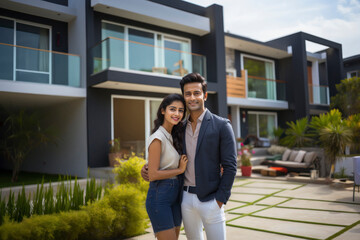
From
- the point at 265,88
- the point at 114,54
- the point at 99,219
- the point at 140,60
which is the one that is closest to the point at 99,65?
the point at 114,54

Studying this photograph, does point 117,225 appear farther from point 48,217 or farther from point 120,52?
point 120,52

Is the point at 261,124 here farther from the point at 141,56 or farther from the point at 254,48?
the point at 141,56

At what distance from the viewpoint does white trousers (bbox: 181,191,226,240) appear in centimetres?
204

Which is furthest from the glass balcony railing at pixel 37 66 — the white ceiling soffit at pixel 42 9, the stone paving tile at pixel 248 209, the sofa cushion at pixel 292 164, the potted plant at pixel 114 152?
the sofa cushion at pixel 292 164

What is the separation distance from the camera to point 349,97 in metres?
14.4

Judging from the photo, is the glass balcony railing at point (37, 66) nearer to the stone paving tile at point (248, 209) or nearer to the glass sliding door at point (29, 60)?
the glass sliding door at point (29, 60)

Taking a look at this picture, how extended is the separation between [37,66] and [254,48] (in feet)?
34.9

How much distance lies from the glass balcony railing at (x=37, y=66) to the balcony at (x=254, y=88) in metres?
7.10

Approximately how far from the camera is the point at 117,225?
376cm

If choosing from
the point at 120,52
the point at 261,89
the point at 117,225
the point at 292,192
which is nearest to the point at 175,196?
the point at 117,225

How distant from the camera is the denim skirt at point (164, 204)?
2080 mm

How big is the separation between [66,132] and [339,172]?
932 cm

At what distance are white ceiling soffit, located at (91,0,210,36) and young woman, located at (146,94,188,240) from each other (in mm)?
8247

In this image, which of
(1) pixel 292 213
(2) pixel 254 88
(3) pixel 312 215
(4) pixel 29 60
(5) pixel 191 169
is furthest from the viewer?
(2) pixel 254 88
